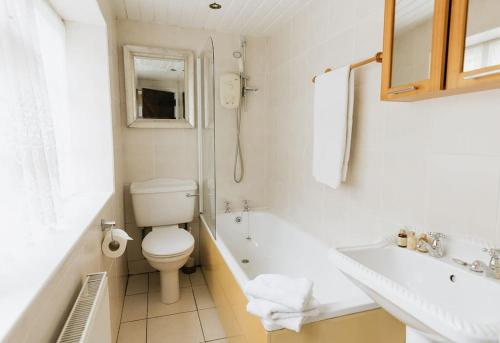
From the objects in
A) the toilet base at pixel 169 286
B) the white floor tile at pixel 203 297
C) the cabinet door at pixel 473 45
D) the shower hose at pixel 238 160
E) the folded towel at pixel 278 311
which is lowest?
the white floor tile at pixel 203 297

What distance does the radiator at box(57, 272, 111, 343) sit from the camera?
0.88 m

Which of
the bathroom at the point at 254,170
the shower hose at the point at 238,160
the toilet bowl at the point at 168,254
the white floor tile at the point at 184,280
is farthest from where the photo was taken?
the shower hose at the point at 238,160

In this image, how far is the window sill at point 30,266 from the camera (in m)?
0.68

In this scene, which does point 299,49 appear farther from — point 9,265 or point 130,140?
point 9,265

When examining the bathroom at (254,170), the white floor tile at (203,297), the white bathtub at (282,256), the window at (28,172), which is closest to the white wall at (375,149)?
the bathroom at (254,170)

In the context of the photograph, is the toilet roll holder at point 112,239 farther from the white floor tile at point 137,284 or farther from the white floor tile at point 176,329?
the white floor tile at point 137,284

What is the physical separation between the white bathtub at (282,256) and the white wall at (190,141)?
273 millimetres

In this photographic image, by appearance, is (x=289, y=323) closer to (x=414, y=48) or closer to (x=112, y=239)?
(x=112, y=239)

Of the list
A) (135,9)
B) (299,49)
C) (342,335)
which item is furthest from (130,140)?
(342,335)

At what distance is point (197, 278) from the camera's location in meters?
2.76

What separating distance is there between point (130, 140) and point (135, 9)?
1.07 metres

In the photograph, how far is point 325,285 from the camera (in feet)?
6.39

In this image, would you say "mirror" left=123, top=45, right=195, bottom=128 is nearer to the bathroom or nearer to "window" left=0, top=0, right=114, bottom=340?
the bathroom

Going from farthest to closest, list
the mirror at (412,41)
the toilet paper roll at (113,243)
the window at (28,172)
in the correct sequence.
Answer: the toilet paper roll at (113,243) → the mirror at (412,41) → the window at (28,172)
